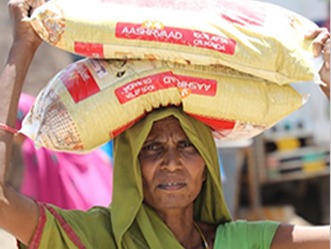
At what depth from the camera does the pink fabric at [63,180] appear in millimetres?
4770

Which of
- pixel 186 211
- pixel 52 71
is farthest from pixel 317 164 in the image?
pixel 186 211

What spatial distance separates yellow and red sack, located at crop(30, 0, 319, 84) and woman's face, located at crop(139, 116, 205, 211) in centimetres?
23

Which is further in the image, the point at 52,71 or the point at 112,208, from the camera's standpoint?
the point at 52,71

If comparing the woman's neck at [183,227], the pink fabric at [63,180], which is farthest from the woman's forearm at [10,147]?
the pink fabric at [63,180]

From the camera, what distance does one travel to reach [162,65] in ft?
8.91

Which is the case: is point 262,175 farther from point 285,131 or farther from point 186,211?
point 186,211

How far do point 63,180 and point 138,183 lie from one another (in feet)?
7.06

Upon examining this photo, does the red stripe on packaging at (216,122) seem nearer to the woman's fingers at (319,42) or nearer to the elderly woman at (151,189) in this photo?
the elderly woman at (151,189)

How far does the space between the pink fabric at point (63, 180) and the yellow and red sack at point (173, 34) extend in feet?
6.83

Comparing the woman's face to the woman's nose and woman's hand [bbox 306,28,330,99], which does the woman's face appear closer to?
the woman's nose

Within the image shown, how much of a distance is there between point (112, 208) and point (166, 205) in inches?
6.1

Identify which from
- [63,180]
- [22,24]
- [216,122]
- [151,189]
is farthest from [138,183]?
[63,180]

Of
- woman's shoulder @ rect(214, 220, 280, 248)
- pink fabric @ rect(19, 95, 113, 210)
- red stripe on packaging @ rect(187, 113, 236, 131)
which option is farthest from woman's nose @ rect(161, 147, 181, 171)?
pink fabric @ rect(19, 95, 113, 210)

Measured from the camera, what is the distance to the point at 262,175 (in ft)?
25.0
